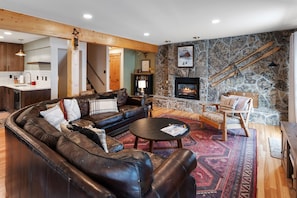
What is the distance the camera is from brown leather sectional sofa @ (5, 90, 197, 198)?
3.06ft

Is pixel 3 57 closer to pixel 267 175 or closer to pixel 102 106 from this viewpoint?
pixel 102 106

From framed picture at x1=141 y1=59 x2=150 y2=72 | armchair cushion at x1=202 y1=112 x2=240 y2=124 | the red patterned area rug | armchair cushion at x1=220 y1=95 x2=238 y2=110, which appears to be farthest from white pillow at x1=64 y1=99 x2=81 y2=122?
framed picture at x1=141 y1=59 x2=150 y2=72

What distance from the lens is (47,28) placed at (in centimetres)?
371

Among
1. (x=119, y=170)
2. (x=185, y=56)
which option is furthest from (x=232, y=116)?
(x=119, y=170)

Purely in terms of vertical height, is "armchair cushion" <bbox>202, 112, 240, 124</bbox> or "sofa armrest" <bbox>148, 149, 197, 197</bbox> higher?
"armchair cushion" <bbox>202, 112, 240, 124</bbox>

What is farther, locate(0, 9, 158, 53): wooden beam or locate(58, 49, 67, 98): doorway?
locate(58, 49, 67, 98): doorway

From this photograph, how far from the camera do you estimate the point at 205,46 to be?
5.89 meters

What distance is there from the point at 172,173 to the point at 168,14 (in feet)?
9.53

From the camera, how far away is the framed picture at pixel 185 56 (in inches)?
245

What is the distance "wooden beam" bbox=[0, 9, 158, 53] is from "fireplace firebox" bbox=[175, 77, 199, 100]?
2.39m

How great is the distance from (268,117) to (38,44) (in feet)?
22.4

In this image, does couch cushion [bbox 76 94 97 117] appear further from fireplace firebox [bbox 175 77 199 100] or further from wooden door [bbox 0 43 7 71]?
wooden door [bbox 0 43 7 71]

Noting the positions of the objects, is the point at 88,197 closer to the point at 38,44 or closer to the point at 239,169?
the point at 239,169

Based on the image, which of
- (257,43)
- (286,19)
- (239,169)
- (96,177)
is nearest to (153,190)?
(96,177)
